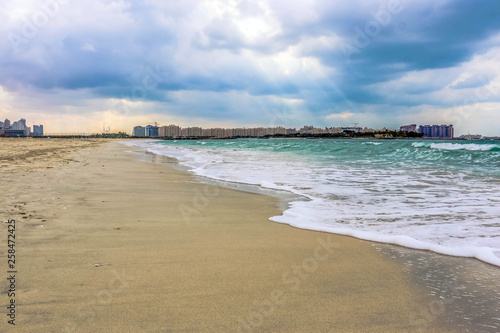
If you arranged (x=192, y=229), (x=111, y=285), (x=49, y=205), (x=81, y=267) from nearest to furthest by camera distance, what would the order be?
(x=111, y=285) → (x=81, y=267) → (x=192, y=229) → (x=49, y=205)

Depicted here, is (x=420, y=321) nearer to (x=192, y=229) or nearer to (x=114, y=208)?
(x=192, y=229)

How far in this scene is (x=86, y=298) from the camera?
7.57 feet

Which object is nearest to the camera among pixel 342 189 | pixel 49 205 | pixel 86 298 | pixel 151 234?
pixel 86 298

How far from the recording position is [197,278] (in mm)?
2689

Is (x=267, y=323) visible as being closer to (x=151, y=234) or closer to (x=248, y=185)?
(x=151, y=234)

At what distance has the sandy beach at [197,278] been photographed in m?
2.09

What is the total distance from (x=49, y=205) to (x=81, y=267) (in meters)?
2.90

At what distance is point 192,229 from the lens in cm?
418

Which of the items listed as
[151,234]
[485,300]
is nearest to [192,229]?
[151,234]

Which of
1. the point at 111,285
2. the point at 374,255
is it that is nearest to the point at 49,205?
the point at 111,285

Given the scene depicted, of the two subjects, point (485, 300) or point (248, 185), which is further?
point (248, 185)

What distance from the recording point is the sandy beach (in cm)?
209

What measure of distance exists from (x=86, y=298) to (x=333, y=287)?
187 cm

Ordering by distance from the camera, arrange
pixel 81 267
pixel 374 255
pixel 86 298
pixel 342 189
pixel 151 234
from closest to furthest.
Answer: pixel 86 298 < pixel 81 267 < pixel 374 255 < pixel 151 234 < pixel 342 189
